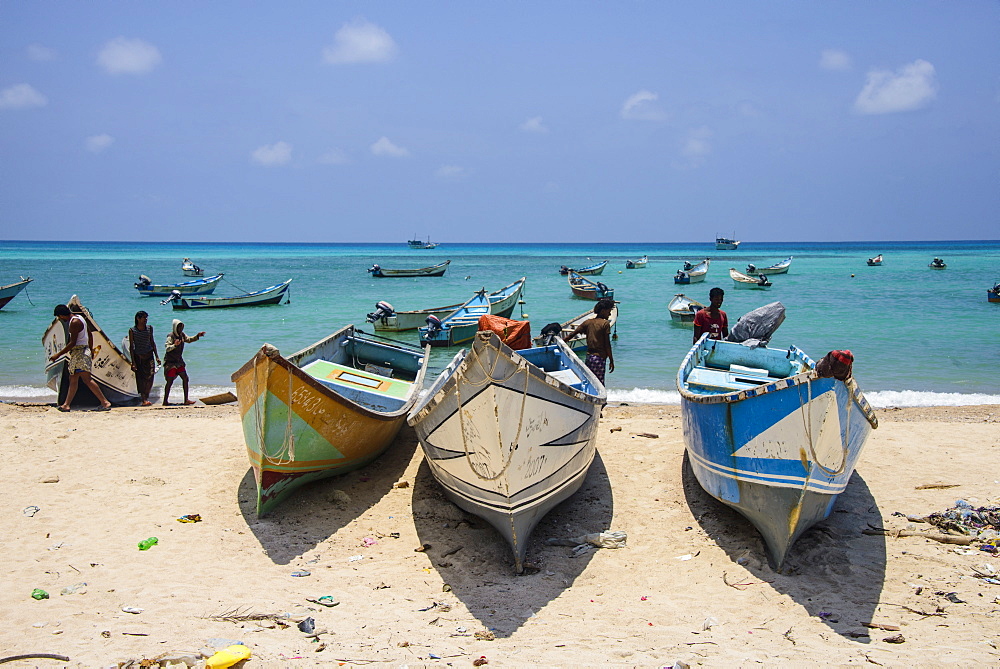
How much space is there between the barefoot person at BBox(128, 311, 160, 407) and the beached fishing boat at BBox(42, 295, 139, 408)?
0.61 feet

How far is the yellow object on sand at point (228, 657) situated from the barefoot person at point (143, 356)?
26.7ft

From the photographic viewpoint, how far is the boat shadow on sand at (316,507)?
5973mm

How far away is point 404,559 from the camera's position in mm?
5738

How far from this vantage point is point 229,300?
89.2 ft

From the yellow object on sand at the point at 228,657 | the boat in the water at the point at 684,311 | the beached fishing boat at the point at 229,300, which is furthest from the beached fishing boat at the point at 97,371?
the boat in the water at the point at 684,311

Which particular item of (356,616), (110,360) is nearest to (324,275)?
(110,360)

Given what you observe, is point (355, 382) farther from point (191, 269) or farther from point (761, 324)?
point (191, 269)

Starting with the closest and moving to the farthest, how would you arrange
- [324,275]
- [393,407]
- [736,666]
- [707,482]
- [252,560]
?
[736,666]
[252,560]
[707,482]
[393,407]
[324,275]

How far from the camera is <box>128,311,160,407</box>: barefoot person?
10.8 meters

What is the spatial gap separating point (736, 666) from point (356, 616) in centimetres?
275

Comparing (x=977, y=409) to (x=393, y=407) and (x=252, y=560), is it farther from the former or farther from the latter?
(x=252, y=560)

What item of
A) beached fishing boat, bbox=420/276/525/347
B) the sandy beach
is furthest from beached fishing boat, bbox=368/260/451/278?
the sandy beach

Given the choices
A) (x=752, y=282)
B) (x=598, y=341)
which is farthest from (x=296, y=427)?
(x=752, y=282)

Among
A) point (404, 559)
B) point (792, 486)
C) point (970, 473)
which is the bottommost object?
point (404, 559)
